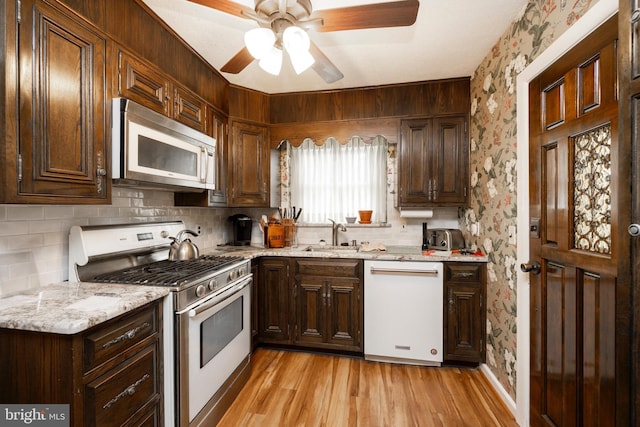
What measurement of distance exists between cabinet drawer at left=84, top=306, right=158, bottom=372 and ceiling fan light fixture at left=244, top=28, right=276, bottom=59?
1344 millimetres

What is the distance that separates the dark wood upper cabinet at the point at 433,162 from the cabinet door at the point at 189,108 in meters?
1.81

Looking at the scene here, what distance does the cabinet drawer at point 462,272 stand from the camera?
2322 mm

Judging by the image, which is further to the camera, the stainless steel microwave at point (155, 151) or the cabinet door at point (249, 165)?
the cabinet door at point (249, 165)

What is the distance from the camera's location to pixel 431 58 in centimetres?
230

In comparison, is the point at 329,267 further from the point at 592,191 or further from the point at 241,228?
the point at 592,191

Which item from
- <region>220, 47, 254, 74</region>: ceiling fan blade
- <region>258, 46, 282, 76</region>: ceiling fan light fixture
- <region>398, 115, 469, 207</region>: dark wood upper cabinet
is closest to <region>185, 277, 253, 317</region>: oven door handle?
<region>258, 46, 282, 76</region>: ceiling fan light fixture

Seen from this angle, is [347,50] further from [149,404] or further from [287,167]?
[149,404]

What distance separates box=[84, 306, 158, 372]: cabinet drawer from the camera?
3.43 feet

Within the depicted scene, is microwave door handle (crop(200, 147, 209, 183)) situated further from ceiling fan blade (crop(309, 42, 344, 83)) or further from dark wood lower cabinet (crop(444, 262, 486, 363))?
dark wood lower cabinet (crop(444, 262, 486, 363))

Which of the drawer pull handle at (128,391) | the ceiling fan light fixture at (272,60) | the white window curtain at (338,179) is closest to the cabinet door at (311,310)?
the white window curtain at (338,179)

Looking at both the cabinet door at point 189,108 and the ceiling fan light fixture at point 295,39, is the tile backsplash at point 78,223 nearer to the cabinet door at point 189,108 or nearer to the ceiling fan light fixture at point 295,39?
the cabinet door at point 189,108

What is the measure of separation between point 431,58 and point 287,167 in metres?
1.78

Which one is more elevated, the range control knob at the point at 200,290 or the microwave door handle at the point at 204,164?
the microwave door handle at the point at 204,164

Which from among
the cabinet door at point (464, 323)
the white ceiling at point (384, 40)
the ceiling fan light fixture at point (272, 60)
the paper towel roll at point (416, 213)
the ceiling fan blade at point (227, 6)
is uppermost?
the white ceiling at point (384, 40)
